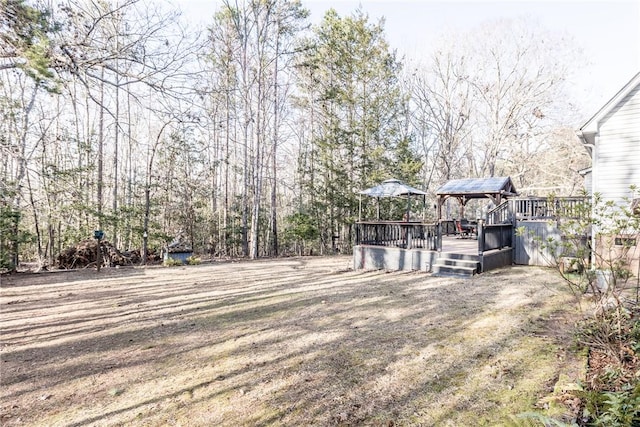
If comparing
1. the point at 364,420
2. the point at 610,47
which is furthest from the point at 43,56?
the point at 610,47

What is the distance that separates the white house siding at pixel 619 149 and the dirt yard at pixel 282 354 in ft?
10.3

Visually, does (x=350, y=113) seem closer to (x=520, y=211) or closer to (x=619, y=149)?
(x=520, y=211)

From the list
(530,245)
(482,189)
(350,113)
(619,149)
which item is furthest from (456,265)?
(350,113)

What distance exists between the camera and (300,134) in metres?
21.5

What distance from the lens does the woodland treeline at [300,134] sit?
41.8ft

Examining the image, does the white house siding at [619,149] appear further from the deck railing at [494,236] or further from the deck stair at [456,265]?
the deck stair at [456,265]

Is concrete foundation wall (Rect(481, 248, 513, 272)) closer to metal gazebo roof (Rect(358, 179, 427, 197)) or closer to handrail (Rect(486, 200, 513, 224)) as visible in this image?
handrail (Rect(486, 200, 513, 224))

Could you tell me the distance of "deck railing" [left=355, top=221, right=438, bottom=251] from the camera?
30.4 feet

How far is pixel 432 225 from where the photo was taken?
9.14 meters

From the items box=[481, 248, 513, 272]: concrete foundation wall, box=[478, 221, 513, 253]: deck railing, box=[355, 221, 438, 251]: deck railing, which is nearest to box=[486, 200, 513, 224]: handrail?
box=[478, 221, 513, 253]: deck railing

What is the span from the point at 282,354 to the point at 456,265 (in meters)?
6.19

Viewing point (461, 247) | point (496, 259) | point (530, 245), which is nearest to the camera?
point (496, 259)

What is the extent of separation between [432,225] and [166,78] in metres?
7.33

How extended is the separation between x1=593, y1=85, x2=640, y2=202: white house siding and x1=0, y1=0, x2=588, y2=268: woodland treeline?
7974 mm
